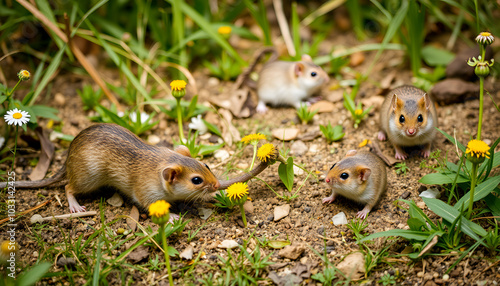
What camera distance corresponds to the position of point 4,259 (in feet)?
11.7

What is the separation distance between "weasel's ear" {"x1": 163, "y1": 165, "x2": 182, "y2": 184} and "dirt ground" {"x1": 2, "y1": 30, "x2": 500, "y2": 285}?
21.1 inches

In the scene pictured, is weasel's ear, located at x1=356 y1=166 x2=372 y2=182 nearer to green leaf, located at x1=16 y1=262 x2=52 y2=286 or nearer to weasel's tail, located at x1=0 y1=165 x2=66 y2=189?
green leaf, located at x1=16 y1=262 x2=52 y2=286

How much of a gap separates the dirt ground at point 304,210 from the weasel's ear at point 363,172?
46 centimetres

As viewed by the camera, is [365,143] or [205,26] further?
[205,26]

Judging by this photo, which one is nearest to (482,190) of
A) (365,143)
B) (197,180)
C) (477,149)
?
(477,149)

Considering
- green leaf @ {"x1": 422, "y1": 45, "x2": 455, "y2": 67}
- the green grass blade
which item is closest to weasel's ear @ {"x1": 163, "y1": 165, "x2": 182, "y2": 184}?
the green grass blade

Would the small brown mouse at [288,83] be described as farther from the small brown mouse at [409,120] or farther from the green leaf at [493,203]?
the green leaf at [493,203]

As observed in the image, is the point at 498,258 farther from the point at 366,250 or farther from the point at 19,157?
the point at 19,157

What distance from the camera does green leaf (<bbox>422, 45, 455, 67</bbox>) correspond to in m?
6.44

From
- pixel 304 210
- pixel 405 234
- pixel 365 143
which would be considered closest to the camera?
pixel 405 234

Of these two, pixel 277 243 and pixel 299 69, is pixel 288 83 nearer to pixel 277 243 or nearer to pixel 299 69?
pixel 299 69

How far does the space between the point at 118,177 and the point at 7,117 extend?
1334mm

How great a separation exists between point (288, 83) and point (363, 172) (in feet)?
7.78

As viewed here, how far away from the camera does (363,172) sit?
4074mm
